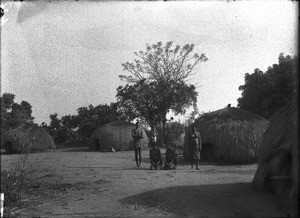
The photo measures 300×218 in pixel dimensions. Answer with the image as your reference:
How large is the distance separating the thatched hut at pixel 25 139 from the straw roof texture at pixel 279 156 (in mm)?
15792

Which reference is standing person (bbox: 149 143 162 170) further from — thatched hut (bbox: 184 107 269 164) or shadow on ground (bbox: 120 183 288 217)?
thatched hut (bbox: 184 107 269 164)

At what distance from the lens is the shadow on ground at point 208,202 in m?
5.00

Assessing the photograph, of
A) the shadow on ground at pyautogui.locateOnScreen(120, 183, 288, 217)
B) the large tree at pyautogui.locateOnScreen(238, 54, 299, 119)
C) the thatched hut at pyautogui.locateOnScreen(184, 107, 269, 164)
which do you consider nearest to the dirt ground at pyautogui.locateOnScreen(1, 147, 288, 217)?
the shadow on ground at pyautogui.locateOnScreen(120, 183, 288, 217)

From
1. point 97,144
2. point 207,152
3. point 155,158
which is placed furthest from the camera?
point 97,144

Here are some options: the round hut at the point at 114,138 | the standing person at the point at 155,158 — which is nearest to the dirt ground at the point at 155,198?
the standing person at the point at 155,158

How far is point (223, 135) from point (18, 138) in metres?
13.0

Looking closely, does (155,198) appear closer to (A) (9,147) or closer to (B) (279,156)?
(B) (279,156)

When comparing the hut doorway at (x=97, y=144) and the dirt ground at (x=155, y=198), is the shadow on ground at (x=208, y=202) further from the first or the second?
the hut doorway at (x=97, y=144)

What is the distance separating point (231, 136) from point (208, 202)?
740 centimetres

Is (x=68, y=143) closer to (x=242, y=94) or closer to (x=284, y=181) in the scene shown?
(x=242, y=94)

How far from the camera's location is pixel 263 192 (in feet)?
20.0

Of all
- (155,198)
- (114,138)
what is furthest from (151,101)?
(155,198)

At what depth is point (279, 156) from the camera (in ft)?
19.0

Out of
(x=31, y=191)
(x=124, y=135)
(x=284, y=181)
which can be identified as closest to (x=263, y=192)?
(x=284, y=181)
